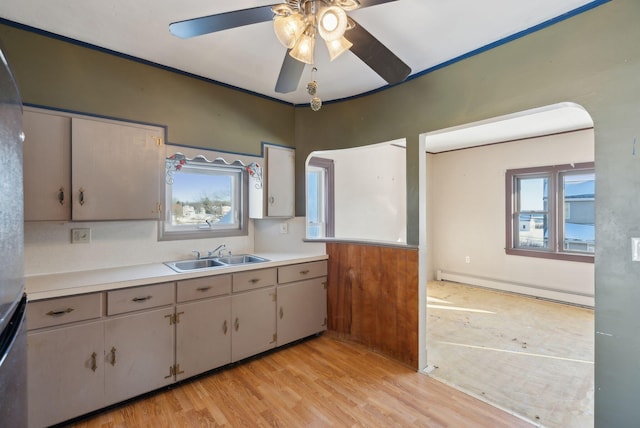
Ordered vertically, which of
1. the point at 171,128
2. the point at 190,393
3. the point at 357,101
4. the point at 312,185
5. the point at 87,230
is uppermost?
the point at 357,101

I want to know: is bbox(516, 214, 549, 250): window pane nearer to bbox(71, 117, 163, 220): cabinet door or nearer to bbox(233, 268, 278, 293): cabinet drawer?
bbox(233, 268, 278, 293): cabinet drawer

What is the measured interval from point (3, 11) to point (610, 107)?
3561mm

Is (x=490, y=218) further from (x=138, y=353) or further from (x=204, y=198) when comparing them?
(x=138, y=353)

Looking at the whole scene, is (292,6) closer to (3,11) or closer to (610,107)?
(610,107)

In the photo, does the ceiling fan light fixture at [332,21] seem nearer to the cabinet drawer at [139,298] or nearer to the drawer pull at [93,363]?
the cabinet drawer at [139,298]

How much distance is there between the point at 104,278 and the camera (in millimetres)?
2002

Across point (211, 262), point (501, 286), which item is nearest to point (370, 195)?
point (211, 262)

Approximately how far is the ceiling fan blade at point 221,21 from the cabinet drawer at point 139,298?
1.62 meters

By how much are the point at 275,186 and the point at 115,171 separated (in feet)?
4.64

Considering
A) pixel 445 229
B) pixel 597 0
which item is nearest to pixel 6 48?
pixel 597 0

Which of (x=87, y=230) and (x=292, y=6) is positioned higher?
(x=292, y=6)

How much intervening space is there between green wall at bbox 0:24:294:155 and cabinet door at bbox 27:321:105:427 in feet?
5.04

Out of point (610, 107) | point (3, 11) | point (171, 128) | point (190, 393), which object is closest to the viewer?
point (610, 107)

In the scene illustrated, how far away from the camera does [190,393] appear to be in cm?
214
